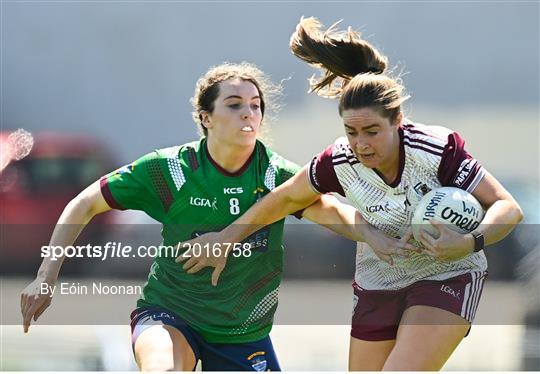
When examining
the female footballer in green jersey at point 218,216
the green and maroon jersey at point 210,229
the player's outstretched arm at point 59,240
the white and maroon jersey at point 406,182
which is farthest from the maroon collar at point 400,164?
the player's outstretched arm at point 59,240

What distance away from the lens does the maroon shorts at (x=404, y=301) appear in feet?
14.8

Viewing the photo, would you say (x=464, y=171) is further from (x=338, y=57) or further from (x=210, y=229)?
(x=210, y=229)

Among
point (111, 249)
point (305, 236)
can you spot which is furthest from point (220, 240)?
point (111, 249)

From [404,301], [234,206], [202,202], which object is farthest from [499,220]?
[202,202]

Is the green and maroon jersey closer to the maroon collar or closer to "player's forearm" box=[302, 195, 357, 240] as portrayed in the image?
"player's forearm" box=[302, 195, 357, 240]

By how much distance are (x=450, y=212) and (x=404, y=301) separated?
21.1 inches

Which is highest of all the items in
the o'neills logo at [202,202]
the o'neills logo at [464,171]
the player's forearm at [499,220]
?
the o'neills logo at [464,171]

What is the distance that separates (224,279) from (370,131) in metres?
1.04

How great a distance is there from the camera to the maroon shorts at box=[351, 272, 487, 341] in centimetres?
451

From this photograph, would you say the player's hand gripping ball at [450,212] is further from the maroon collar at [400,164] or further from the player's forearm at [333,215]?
the player's forearm at [333,215]

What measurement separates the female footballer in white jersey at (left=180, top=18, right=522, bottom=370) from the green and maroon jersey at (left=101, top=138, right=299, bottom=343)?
13 cm

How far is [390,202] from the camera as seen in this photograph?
4.62m

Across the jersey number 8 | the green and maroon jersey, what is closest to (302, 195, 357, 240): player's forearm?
the green and maroon jersey

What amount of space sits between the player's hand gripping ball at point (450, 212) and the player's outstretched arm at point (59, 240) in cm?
154
